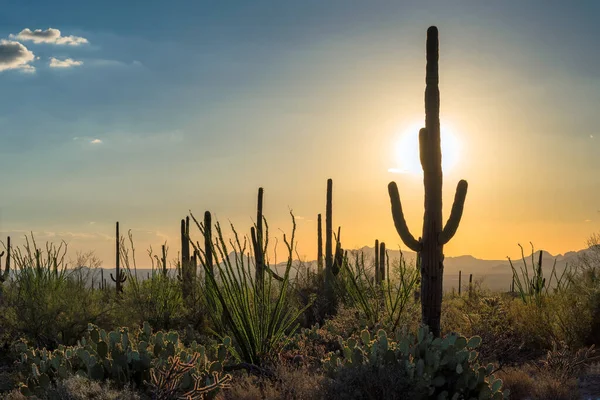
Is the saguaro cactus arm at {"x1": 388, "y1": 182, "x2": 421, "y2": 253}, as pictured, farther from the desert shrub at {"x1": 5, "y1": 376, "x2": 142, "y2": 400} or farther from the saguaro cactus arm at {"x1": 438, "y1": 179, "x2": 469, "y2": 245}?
the desert shrub at {"x1": 5, "y1": 376, "x2": 142, "y2": 400}

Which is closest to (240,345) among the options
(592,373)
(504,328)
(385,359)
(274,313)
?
(274,313)

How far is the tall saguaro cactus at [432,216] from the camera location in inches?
404

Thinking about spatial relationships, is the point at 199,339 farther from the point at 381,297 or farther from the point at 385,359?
the point at 385,359

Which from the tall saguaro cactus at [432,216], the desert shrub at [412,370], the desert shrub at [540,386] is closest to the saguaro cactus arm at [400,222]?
the tall saguaro cactus at [432,216]

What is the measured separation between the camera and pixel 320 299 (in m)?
21.0

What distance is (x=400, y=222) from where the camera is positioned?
34.7 ft

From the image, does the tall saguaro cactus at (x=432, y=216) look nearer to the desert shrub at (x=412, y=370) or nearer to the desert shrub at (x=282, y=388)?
the desert shrub at (x=412, y=370)

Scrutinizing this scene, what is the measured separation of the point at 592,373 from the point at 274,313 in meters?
5.57

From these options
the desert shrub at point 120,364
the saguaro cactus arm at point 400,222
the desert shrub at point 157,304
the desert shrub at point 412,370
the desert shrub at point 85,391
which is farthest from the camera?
the desert shrub at point 157,304

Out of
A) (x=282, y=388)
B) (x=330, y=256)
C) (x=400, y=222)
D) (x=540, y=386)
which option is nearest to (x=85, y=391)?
(x=282, y=388)

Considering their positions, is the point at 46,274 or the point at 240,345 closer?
the point at 240,345

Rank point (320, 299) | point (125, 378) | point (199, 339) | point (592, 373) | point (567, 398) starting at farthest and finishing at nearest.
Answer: point (320, 299)
point (199, 339)
point (592, 373)
point (567, 398)
point (125, 378)

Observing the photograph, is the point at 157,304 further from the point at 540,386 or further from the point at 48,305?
the point at 540,386

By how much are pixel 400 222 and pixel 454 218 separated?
0.87 m
